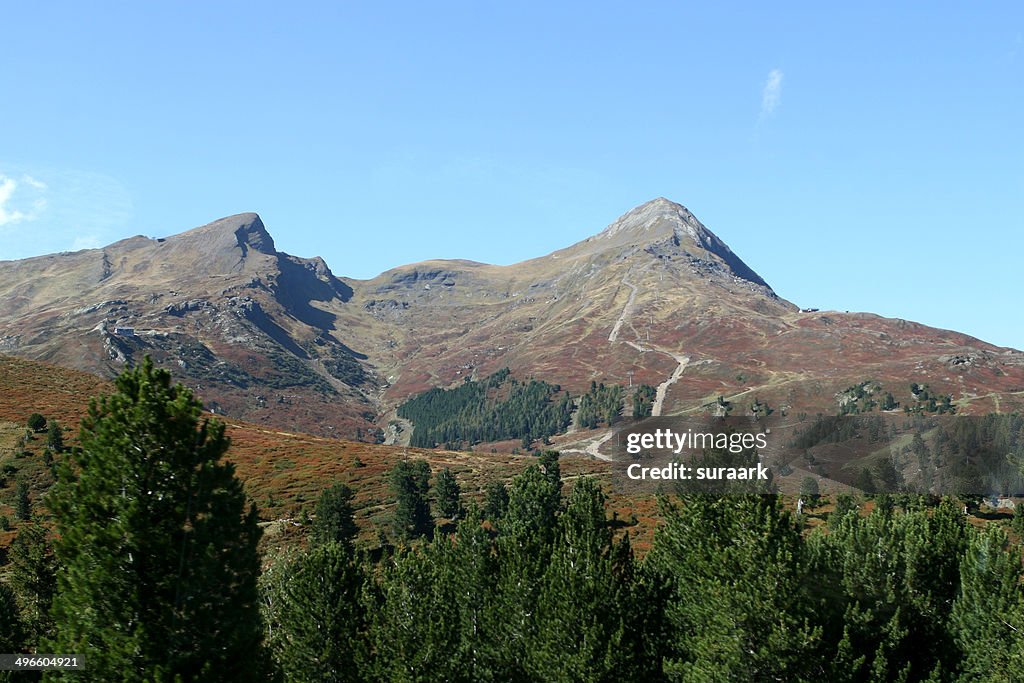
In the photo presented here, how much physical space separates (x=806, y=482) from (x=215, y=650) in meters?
58.8

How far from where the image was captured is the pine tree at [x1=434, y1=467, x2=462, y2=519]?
9200 cm

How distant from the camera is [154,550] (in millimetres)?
23438

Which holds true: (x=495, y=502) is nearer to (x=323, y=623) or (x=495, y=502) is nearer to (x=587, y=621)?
(x=323, y=623)

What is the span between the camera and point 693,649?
36.1 m

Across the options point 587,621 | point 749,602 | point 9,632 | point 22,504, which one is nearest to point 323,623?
point 587,621

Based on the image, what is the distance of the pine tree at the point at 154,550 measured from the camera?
22656 millimetres

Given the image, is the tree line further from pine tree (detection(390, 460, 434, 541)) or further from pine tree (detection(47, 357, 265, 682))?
pine tree (detection(390, 460, 434, 541))

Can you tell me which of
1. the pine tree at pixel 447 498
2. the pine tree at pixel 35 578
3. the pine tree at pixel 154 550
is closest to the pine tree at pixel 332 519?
the pine tree at pixel 447 498

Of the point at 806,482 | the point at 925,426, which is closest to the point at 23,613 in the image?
the point at 806,482

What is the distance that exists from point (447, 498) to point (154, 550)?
71.9 m

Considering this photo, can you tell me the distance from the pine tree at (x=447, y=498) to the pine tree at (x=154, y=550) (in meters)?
Result: 67.5

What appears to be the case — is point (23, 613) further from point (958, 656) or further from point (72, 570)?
point (958, 656)

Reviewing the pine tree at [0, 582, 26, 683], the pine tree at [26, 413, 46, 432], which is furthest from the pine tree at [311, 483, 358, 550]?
the pine tree at [26, 413, 46, 432]

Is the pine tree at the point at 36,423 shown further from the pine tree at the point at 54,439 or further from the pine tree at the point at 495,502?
the pine tree at the point at 495,502
